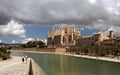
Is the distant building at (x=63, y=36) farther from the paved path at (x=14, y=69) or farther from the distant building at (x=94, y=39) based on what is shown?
the paved path at (x=14, y=69)

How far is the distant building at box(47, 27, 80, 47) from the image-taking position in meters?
172

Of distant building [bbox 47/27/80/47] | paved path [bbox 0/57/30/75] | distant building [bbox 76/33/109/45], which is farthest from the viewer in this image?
distant building [bbox 47/27/80/47]

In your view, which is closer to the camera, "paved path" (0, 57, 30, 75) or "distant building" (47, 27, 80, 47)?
"paved path" (0, 57, 30, 75)

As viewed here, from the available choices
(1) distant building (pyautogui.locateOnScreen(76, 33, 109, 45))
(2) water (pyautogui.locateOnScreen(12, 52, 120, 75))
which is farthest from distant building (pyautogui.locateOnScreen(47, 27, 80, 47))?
(2) water (pyautogui.locateOnScreen(12, 52, 120, 75))

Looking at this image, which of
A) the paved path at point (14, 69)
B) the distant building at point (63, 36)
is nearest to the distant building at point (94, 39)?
the distant building at point (63, 36)

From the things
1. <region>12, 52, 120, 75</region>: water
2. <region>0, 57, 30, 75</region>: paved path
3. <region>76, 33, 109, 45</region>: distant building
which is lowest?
<region>12, 52, 120, 75</region>: water

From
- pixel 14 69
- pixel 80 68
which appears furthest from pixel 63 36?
pixel 14 69

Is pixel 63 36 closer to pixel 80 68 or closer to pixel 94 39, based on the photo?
pixel 94 39

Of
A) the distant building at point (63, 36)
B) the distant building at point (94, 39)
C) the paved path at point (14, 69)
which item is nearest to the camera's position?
the paved path at point (14, 69)

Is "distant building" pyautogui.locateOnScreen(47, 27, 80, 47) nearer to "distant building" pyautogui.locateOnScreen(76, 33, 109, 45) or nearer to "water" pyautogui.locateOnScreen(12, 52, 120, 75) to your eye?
"distant building" pyautogui.locateOnScreen(76, 33, 109, 45)

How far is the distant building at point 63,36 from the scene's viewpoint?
17200cm

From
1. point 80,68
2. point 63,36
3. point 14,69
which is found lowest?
point 80,68

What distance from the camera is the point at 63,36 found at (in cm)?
17875

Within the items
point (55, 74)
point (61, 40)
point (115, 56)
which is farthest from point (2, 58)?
point (61, 40)
